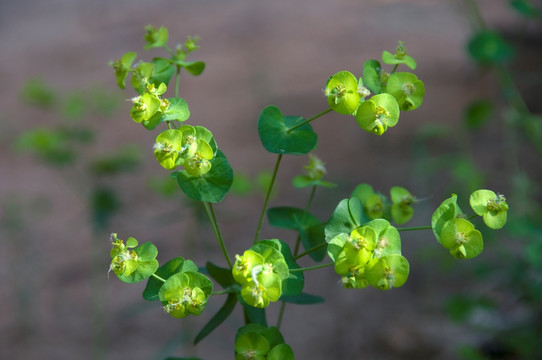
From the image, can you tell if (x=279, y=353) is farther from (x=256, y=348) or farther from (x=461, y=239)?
(x=461, y=239)

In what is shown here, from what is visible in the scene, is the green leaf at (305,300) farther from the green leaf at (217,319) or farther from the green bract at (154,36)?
the green bract at (154,36)

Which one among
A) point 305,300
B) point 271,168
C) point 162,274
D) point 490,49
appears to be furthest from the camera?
point 271,168

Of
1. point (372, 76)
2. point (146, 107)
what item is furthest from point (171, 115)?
point (372, 76)

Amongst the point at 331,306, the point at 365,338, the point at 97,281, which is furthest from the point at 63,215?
the point at 365,338

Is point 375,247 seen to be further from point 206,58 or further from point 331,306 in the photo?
point 206,58

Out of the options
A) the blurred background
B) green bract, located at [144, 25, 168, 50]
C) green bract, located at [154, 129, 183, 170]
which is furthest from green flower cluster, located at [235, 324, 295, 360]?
the blurred background

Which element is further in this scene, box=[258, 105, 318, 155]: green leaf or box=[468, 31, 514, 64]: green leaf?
box=[468, 31, 514, 64]: green leaf

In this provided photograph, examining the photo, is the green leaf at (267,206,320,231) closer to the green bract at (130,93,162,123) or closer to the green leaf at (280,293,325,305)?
the green leaf at (280,293,325,305)

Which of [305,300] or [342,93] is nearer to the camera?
[342,93]
